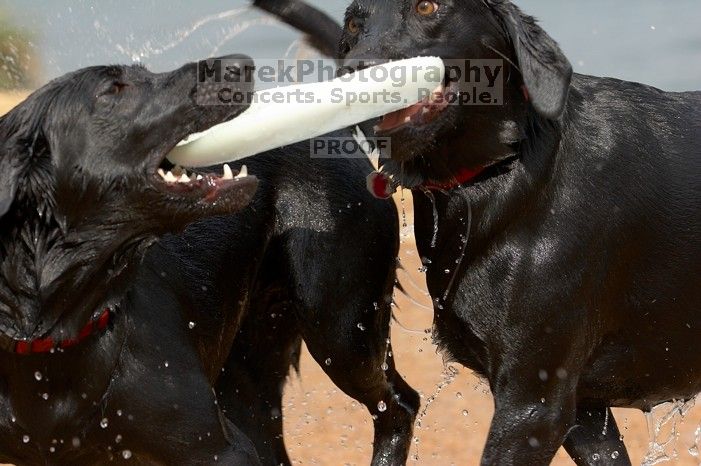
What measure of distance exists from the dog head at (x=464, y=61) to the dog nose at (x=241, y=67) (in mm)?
351

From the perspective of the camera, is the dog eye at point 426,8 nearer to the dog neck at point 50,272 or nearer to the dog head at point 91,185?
the dog head at point 91,185

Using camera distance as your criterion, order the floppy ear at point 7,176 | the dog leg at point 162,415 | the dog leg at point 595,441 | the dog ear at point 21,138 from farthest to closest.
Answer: the dog leg at point 595,441, the dog leg at point 162,415, the dog ear at point 21,138, the floppy ear at point 7,176

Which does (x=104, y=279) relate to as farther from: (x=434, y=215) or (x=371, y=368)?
(x=371, y=368)

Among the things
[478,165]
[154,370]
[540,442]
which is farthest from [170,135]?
[540,442]

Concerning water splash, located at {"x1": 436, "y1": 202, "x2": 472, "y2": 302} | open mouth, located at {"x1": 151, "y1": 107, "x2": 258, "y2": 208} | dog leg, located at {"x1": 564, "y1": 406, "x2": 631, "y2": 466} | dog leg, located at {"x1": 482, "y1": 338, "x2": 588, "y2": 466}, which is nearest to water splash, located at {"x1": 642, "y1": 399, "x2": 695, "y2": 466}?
dog leg, located at {"x1": 564, "y1": 406, "x2": 631, "y2": 466}

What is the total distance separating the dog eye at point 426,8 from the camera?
3.90 metres

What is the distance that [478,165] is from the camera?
4012 mm

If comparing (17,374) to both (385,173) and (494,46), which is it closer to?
(385,173)

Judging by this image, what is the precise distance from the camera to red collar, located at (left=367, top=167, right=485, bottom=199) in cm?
402

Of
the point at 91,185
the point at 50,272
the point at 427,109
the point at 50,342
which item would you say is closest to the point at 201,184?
the point at 91,185

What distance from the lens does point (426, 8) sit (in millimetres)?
3908

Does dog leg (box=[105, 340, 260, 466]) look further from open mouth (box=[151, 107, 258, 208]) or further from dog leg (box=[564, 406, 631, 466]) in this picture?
dog leg (box=[564, 406, 631, 466])

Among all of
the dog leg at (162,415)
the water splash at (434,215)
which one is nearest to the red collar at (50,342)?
the dog leg at (162,415)

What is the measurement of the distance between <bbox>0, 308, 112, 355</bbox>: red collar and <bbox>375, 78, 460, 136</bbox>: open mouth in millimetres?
1121
